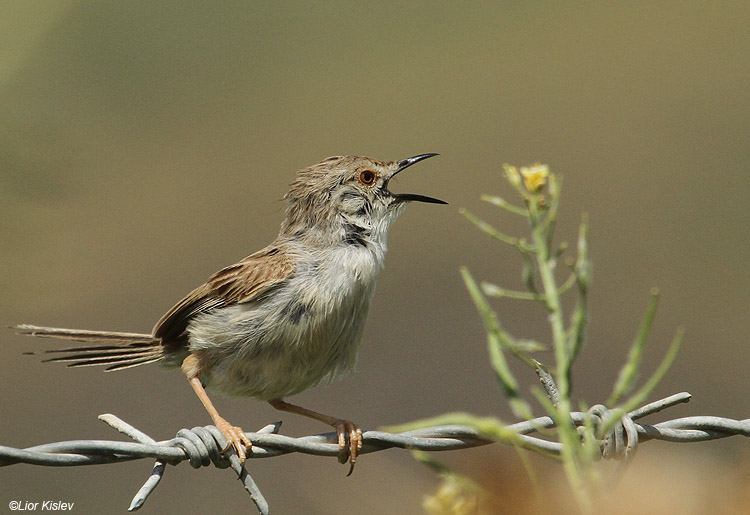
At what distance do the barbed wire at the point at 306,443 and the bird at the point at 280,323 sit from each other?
89 centimetres

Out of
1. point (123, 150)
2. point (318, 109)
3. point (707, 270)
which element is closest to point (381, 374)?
point (707, 270)

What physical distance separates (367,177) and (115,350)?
68.0 inches

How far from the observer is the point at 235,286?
4340mm

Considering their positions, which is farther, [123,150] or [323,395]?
[123,150]

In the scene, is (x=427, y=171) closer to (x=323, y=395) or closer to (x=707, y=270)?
(x=707, y=270)

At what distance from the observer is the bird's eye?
199 inches

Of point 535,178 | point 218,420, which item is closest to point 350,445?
point 218,420

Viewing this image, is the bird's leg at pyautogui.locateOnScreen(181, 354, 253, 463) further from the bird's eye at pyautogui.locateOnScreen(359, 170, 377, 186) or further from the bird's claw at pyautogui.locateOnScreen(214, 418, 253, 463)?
the bird's eye at pyautogui.locateOnScreen(359, 170, 377, 186)

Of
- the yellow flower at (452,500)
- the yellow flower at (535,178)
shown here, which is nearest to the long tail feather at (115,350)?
the yellow flower at (535,178)

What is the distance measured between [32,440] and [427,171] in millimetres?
8299

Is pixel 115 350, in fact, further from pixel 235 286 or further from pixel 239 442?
pixel 239 442

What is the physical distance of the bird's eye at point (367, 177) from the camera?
5.06m

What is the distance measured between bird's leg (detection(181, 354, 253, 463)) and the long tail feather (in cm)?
29

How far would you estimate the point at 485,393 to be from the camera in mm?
8812
